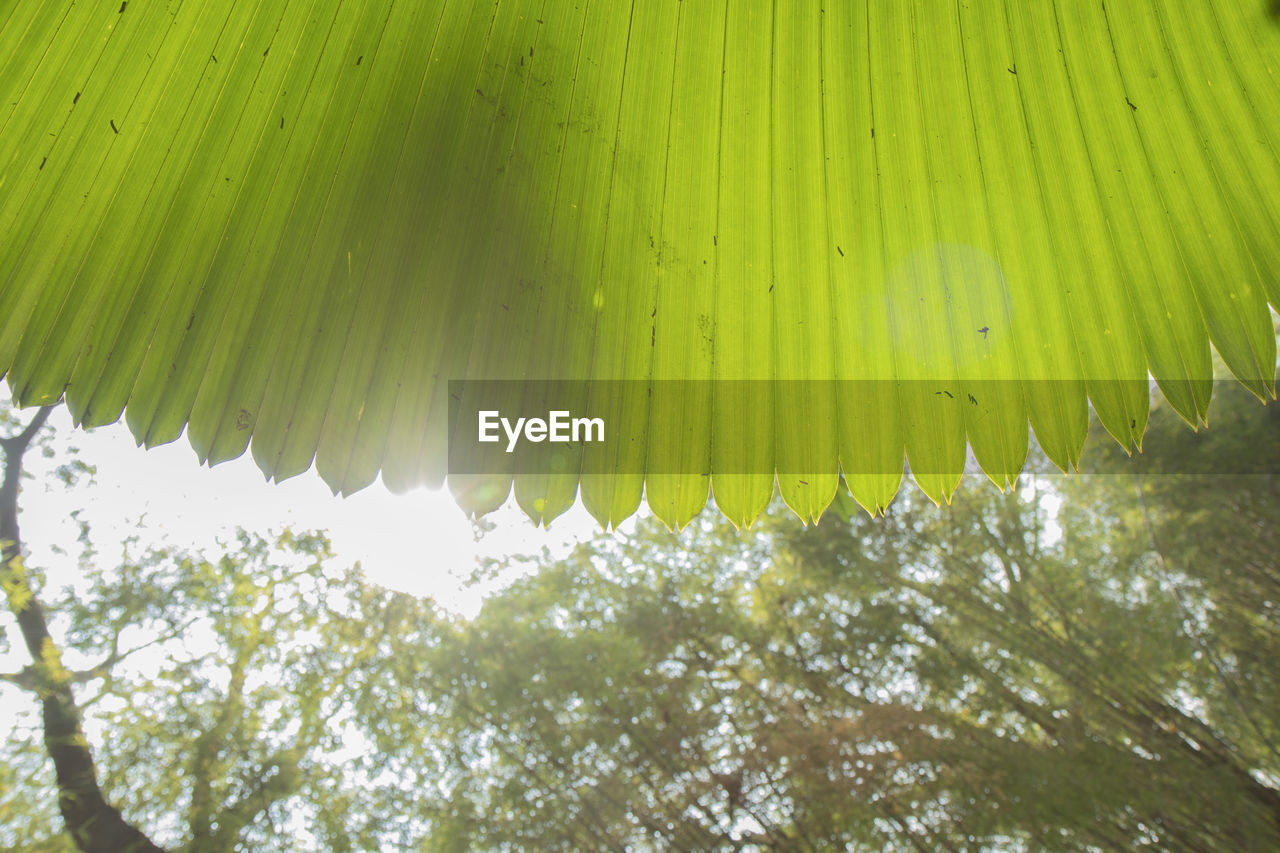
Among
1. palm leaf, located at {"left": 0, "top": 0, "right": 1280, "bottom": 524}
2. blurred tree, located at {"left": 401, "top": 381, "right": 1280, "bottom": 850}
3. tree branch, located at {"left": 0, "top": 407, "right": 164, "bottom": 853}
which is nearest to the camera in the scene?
palm leaf, located at {"left": 0, "top": 0, "right": 1280, "bottom": 524}

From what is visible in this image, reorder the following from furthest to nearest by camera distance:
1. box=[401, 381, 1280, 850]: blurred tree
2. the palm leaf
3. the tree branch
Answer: the tree branch
box=[401, 381, 1280, 850]: blurred tree
the palm leaf

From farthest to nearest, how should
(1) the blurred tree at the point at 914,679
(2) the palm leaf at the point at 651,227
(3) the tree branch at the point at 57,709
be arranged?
(3) the tree branch at the point at 57,709
(1) the blurred tree at the point at 914,679
(2) the palm leaf at the point at 651,227

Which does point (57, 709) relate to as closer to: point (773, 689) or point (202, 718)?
point (202, 718)

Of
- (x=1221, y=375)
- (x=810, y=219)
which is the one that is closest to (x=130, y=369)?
(x=810, y=219)

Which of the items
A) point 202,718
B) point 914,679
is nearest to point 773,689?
point 914,679

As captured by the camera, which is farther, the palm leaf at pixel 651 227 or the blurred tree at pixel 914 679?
the blurred tree at pixel 914 679

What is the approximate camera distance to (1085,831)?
5773mm

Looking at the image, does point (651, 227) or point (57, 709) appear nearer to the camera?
point (651, 227)

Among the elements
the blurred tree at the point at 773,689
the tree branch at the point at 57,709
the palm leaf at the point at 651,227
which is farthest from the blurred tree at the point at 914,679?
the palm leaf at the point at 651,227

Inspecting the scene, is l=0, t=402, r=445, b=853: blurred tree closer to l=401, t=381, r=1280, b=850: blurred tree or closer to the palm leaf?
l=401, t=381, r=1280, b=850: blurred tree

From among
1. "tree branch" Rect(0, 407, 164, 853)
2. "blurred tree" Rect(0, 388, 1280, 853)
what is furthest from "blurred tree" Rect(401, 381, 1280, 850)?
"tree branch" Rect(0, 407, 164, 853)

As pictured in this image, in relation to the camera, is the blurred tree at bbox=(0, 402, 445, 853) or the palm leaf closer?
the palm leaf

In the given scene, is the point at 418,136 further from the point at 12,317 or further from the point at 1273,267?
the point at 1273,267

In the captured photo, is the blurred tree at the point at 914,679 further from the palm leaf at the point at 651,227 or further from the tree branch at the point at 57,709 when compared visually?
the palm leaf at the point at 651,227
